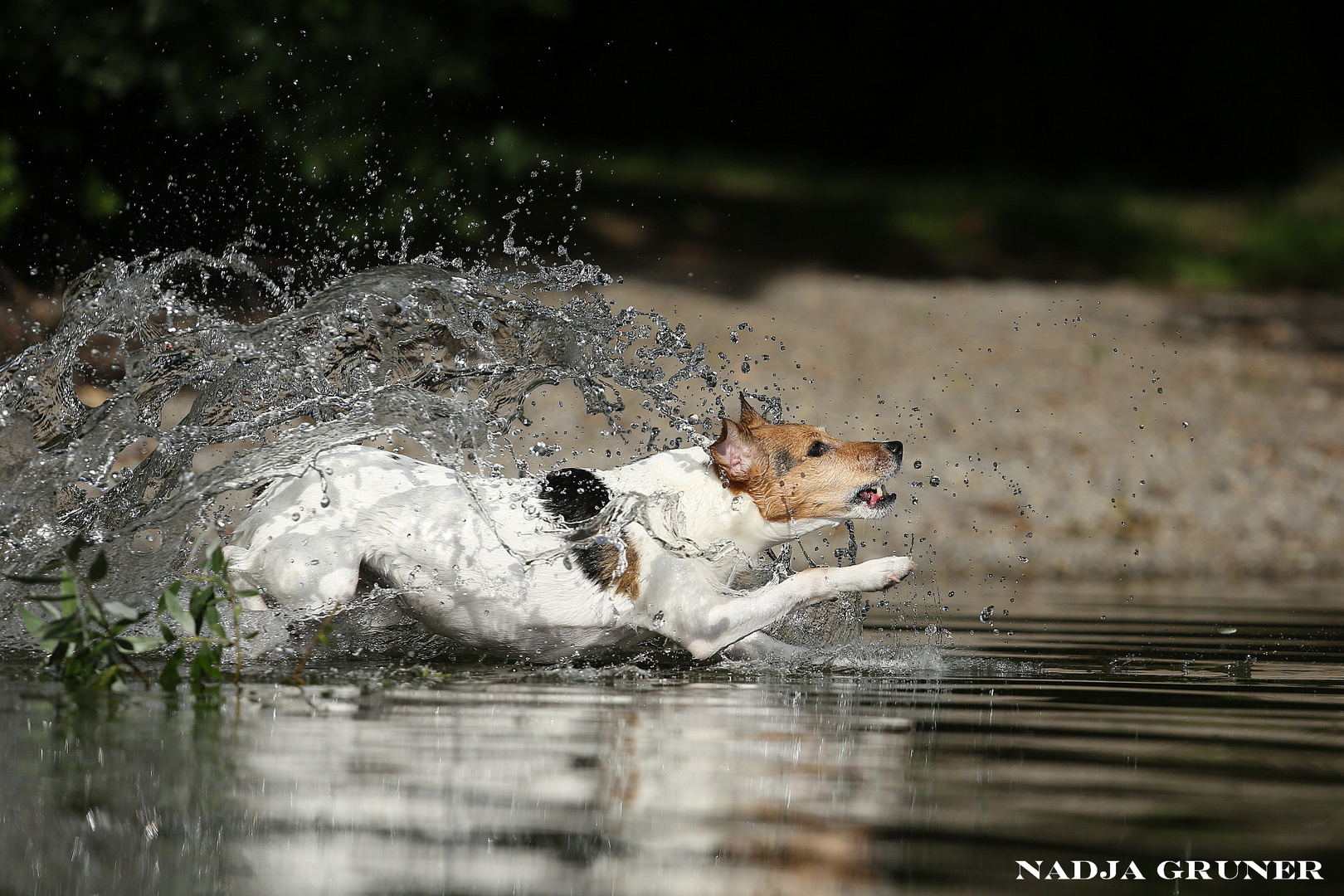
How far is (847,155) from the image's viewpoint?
84.8ft

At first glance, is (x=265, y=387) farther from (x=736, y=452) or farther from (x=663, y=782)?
(x=663, y=782)

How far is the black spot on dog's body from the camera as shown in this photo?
214 inches

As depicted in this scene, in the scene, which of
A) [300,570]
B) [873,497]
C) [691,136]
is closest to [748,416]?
[873,497]

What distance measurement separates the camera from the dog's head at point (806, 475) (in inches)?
220

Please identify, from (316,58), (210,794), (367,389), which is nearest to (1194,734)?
(210,794)

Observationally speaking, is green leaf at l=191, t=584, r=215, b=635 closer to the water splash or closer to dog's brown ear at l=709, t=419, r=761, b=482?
the water splash

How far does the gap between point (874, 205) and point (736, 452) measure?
53.0 ft

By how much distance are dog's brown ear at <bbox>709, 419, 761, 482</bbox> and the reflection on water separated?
826 millimetres

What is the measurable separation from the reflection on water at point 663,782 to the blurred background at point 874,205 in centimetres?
340

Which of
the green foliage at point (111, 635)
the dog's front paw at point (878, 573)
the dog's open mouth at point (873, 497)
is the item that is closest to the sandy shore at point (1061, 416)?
the dog's open mouth at point (873, 497)

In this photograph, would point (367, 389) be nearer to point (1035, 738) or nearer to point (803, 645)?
point (803, 645)

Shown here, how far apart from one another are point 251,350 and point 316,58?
8.02 meters

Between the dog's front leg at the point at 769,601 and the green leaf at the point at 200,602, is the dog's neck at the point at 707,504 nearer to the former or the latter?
the dog's front leg at the point at 769,601

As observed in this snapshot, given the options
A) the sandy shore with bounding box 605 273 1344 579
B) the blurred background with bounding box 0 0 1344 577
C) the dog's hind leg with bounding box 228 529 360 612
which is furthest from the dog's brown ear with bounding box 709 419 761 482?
the sandy shore with bounding box 605 273 1344 579
